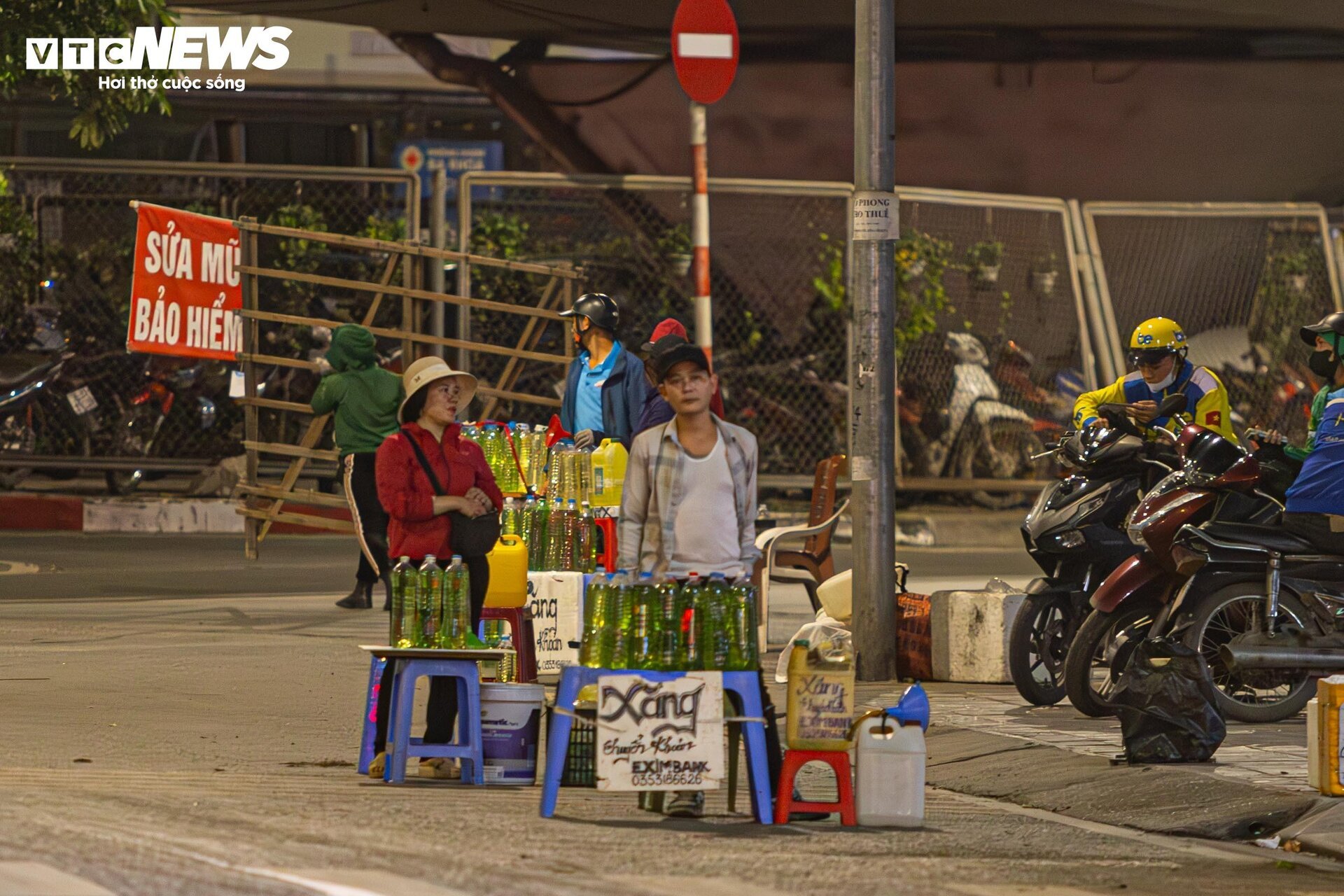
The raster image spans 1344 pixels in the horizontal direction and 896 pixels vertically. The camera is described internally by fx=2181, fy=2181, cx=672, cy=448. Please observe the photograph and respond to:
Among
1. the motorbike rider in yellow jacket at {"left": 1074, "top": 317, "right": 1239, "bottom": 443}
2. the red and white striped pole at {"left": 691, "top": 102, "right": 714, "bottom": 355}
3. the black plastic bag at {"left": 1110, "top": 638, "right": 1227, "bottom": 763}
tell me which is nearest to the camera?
the black plastic bag at {"left": 1110, "top": 638, "right": 1227, "bottom": 763}

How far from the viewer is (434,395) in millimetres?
8984

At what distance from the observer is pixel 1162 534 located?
396 inches

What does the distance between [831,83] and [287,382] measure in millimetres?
7548

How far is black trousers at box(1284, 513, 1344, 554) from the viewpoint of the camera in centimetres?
1004

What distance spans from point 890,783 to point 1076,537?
302 centimetres

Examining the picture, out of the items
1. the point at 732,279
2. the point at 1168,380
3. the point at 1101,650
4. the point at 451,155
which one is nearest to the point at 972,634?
the point at 1101,650

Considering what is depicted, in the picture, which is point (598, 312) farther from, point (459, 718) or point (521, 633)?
point (459, 718)

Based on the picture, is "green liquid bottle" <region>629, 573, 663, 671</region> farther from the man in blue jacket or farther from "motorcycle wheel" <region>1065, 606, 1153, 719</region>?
the man in blue jacket

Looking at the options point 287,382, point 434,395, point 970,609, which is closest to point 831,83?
point 287,382

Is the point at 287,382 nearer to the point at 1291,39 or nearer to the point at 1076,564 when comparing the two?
the point at 1076,564

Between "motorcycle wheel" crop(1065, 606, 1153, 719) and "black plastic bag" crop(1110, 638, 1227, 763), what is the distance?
1.06 meters

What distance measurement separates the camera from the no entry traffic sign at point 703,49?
605 inches

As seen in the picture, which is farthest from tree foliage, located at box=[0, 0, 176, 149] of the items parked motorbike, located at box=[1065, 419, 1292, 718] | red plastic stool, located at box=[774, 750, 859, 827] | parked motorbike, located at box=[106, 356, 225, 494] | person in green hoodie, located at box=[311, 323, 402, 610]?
red plastic stool, located at box=[774, 750, 859, 827]

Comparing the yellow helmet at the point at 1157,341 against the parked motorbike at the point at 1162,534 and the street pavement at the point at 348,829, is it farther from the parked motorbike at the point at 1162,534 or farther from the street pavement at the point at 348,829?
the street pavement at the point at 348,829
